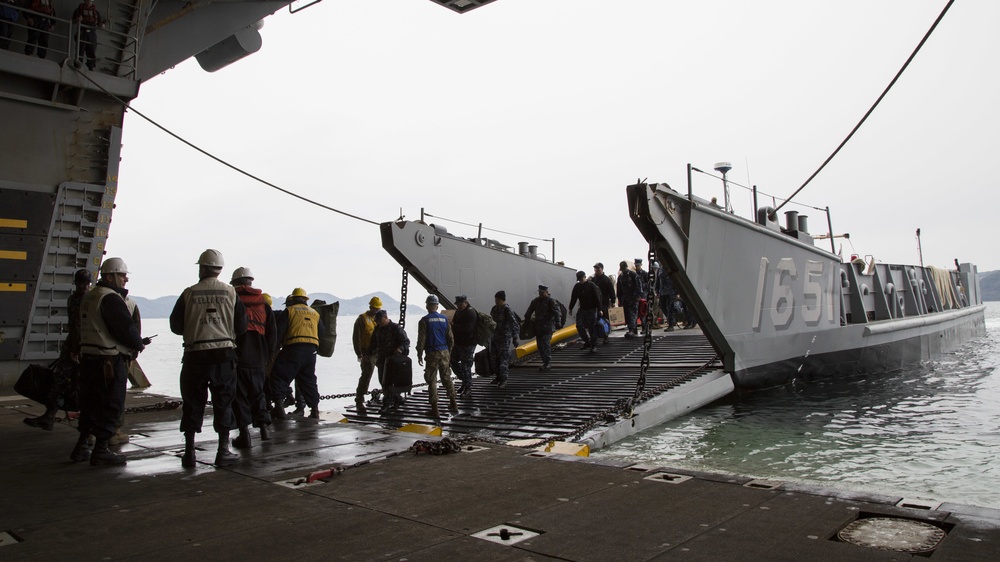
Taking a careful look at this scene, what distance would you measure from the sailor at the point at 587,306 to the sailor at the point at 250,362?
22.5ft

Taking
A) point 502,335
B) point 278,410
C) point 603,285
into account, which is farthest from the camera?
point 603,285

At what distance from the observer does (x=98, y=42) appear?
9.59 meters

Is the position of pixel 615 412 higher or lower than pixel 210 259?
lower

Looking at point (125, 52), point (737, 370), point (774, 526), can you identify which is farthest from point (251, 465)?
point (125, 52)

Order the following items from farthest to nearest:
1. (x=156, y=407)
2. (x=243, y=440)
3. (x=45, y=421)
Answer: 1. (x=156, y=407)
2. (x=45, y=421)
3. (x=243, y=440)

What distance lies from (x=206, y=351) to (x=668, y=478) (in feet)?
10.5

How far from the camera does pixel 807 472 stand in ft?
19.6

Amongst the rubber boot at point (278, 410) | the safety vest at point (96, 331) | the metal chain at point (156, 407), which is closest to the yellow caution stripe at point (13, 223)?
the metal chain at point (156, 407)

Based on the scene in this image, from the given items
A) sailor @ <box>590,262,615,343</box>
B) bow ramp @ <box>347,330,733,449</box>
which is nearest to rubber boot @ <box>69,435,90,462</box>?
bow ramp @ <box>347,330,733,449</box>

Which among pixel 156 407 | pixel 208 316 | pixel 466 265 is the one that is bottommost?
pixel 156 407

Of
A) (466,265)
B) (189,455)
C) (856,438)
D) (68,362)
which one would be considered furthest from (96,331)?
(466,265)

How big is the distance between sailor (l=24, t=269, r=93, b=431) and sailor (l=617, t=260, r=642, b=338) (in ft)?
31.0

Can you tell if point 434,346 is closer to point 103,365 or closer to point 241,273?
point 241,273

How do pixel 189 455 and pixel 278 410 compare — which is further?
pixel 278 410
